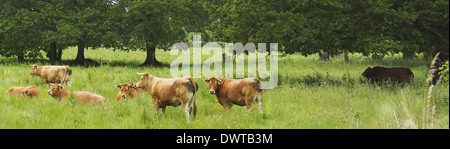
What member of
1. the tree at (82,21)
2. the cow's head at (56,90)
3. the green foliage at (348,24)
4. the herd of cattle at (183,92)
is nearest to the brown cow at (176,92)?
the herd of cattle at (183,92)

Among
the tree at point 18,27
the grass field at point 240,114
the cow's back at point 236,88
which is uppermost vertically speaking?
the tree at point 18,27

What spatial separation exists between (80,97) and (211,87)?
13.1 feet

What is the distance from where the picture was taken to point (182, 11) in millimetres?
24344

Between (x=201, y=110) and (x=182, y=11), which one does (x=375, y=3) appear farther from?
(x=182, y=11)

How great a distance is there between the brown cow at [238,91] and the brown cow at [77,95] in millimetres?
3361

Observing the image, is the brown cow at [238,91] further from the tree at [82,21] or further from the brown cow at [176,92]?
the tree at [82,21]

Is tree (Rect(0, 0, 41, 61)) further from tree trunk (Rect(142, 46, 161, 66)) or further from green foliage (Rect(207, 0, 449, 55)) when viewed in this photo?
green foliage (Rect(207, 0, 449, 55))

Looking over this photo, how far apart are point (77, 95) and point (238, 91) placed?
477 cm

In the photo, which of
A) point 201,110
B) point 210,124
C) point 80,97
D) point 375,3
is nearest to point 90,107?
point 80,97

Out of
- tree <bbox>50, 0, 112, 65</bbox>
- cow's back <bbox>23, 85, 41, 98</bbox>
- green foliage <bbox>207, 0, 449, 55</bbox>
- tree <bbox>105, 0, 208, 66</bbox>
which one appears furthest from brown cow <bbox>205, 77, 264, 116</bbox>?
tree <bbox>50, 0, 112, 65</bbox>

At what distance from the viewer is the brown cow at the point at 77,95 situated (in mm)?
9188

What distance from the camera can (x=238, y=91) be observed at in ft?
25.2

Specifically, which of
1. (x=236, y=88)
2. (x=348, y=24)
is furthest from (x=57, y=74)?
(x=348, y=24)

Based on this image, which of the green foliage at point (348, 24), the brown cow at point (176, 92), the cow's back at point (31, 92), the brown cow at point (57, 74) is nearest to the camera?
the brown cow at point (176, 92)
